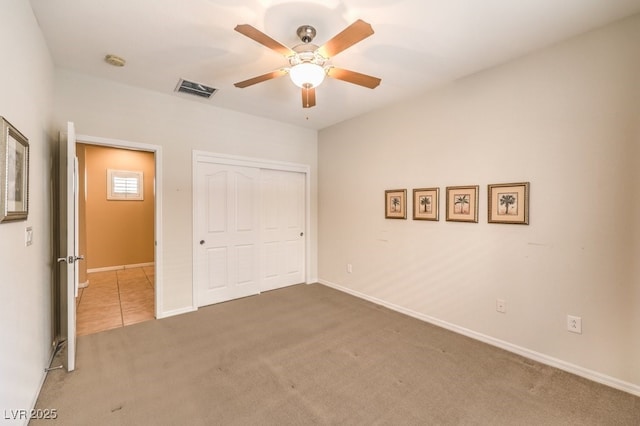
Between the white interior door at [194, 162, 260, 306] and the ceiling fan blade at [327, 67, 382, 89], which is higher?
the ceiling fan blade at [327, 67, 382, 89]

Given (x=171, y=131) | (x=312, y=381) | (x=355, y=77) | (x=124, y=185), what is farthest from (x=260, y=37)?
(x=124, y=185)

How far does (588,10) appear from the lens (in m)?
1.92

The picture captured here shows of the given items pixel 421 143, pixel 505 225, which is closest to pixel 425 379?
pixel 505 225

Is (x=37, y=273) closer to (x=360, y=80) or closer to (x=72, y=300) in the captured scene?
(x=72, y=300)

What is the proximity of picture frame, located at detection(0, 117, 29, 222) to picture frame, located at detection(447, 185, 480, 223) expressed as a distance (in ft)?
11.1

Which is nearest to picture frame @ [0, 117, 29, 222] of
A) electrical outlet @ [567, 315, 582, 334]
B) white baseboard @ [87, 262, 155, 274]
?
electrical outlet @ [567, 315, 582, 334]

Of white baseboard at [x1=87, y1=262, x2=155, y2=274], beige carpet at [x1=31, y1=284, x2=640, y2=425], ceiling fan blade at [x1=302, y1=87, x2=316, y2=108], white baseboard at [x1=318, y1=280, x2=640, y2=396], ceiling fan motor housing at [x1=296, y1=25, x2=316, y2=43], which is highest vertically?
ceiling fan motor housing at [x1=296, y1=25, x2=316, y2=43]

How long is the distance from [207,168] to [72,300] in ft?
6.71

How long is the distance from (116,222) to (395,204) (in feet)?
18.8

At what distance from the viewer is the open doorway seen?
4.64 m

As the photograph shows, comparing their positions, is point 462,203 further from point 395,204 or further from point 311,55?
point 311,55

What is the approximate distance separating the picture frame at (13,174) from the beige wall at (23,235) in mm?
71

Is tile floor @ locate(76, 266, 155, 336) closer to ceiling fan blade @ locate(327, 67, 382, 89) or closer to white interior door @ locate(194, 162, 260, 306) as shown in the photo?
white interior door @ locate(194, 162, 260, 306)

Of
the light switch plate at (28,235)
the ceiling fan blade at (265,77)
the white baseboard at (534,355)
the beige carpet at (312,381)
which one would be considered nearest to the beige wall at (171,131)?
the beige carpet at (312,381)
